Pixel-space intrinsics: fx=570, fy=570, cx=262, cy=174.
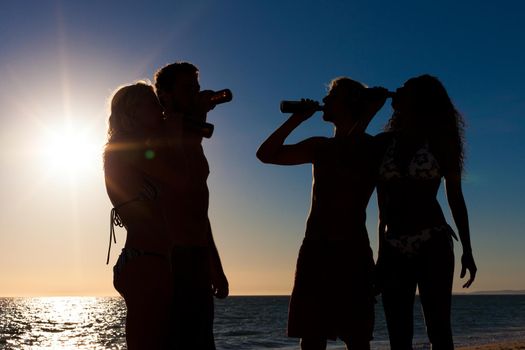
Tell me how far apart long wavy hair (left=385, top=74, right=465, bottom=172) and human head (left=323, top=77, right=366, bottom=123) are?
34cm

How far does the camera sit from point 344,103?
14.5 feet

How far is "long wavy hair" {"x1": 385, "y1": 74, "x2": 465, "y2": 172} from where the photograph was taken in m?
4.23

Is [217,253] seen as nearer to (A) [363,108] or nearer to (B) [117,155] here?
(B) [117,155]

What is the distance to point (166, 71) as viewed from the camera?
11.7ft

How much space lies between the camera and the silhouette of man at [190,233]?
3.12m

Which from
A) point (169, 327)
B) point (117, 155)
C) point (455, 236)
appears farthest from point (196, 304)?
point (455, 236)

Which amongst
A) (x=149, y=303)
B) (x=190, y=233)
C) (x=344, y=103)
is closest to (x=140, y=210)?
(x=190, y=233)

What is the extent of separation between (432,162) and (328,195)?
792mm

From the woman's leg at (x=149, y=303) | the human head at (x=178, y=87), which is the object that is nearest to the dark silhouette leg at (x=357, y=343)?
the woman's leg at (x=149, y=303)

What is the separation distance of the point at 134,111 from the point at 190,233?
2.55 feet

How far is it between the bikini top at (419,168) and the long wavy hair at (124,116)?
185 centimetres

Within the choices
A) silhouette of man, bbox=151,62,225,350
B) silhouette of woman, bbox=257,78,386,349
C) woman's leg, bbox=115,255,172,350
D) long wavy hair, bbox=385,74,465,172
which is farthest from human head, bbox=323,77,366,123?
woman's leg, bbox=115,255,172,350

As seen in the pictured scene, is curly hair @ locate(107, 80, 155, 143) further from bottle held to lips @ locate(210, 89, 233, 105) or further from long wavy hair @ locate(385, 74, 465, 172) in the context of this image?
long wavy hair @ locate(385, 74, 465, 172)

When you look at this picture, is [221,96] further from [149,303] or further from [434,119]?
[434,119]
